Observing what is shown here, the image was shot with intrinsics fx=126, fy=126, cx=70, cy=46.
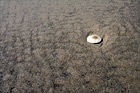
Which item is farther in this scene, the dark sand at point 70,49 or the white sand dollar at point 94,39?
the white sand dollar at point 94,39

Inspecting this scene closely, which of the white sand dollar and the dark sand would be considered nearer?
the dark sand

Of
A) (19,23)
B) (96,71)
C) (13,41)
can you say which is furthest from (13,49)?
(96,71)

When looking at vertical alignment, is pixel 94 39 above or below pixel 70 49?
above

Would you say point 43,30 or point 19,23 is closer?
point 43,30

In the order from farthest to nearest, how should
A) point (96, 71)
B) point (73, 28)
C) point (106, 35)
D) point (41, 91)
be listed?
point (73, 28), point (106, 35), point (96, 71), point (41, 91)

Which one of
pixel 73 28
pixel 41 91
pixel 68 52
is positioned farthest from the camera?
pixel 73 28

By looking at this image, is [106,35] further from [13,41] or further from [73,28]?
[13,41]

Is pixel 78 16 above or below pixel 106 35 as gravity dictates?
above

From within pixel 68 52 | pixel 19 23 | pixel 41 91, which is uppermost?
pixel 19 23
